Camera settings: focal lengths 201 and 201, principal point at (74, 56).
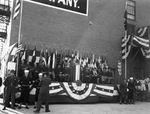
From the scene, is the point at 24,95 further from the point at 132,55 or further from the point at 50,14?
the point at 132,55

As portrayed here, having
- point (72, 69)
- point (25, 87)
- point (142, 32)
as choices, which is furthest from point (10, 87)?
point (142, 32)

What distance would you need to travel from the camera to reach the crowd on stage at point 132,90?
13.4m

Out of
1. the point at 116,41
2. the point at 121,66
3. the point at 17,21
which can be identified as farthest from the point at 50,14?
the point at 121,66

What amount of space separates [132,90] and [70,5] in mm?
8321

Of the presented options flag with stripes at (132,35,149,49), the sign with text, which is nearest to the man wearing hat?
the sign with text

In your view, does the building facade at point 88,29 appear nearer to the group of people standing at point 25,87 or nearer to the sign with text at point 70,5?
the sign with text at point 70,5

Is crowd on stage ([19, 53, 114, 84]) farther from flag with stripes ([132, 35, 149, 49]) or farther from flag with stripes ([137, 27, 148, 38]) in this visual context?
flag with stripes ([137, 27, 148, 38])

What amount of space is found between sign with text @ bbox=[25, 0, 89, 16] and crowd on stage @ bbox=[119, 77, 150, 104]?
7127 millimetres

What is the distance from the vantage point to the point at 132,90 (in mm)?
14039

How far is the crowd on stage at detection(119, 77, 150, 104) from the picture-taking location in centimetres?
1345

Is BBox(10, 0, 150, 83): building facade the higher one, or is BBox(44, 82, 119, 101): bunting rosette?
BBox(10, 0, 150, 83): building facade

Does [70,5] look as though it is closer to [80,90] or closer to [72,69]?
[72,69]

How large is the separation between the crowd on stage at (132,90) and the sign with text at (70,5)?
7127 mm

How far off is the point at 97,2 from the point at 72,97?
34.4ft
